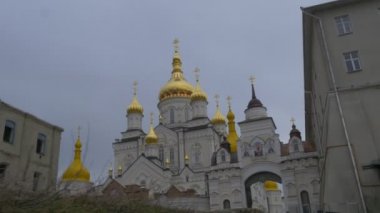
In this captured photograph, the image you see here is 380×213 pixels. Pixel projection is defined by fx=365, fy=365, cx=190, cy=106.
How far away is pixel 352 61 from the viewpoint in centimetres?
1628

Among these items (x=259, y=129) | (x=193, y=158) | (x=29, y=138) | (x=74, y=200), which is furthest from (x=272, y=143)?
(x=74, y=200)

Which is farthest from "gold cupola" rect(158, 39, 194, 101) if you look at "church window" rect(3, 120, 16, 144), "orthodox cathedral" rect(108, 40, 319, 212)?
"church window" rect(3, 120, 16, 144)

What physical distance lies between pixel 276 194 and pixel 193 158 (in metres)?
14.9

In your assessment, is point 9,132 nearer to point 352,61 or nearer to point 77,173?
point 77,173

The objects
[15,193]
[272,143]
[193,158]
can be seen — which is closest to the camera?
[15,193]

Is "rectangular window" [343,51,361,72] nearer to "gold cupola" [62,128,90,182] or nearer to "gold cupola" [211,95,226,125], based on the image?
"gold cupola" [62,128,90,182]

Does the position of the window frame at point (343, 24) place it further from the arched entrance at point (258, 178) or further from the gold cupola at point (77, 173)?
the arched entrance at point (258, 178)

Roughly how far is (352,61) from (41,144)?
64.6 ft

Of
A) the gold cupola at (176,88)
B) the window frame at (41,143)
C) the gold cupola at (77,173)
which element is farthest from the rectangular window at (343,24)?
the gold cupola at (176,88)

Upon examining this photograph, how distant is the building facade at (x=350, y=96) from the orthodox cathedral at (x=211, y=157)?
46.6 feet

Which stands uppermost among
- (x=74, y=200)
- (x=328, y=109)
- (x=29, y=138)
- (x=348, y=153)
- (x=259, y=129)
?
(x=259, y=129)

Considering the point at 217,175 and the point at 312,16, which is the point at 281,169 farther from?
the point at 312,16

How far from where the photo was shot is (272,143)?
33.9 meters

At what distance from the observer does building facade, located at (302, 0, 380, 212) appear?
47.5 ft
